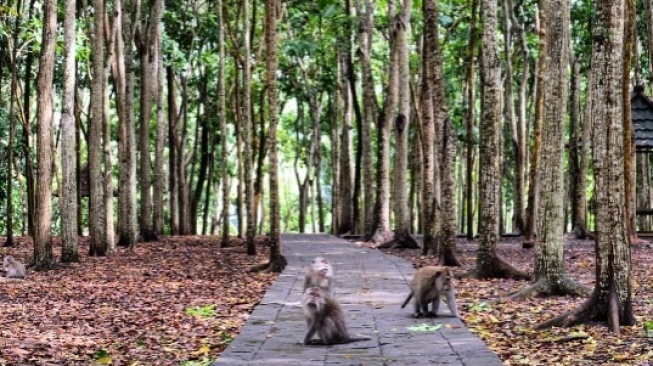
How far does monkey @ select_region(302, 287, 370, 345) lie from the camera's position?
8391 millimetres

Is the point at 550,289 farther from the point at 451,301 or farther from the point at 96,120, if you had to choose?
the point at 96,120

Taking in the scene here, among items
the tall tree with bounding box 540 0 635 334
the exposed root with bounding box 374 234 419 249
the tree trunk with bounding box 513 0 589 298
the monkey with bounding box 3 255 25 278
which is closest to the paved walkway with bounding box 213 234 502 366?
the tall tree with bounding box 540 0 635 334

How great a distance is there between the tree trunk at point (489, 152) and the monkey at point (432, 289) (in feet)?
14.7

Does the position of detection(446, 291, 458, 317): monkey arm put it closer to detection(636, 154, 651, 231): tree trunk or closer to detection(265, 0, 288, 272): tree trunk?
detection(265, 0, 288, 272): tree trunk

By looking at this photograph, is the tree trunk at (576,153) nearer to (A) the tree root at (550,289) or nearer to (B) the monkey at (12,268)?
(A) the tree root at (550,289)

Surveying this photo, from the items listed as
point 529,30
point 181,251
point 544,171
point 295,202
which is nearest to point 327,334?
point 544,171

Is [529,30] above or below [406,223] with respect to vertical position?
above

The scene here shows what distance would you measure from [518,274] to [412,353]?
6.91 m

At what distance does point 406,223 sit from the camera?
918 inches

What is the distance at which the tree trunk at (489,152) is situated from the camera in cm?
1459

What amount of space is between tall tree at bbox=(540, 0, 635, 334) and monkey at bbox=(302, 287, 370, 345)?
2.39 m

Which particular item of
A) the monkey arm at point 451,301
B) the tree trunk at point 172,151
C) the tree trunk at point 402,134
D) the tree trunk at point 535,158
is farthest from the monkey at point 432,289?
the tree trunk at point 172,151

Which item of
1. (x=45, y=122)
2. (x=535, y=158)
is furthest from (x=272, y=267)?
(x=535, y=158)

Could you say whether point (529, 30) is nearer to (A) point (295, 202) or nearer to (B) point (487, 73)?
(B) point (487, 73)
